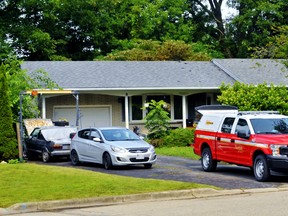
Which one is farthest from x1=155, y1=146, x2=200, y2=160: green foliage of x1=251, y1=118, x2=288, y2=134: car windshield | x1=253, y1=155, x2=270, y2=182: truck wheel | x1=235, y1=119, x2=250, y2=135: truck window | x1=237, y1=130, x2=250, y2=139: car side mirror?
x1=253, y1=155, x2=270, y2=182: truck wheel

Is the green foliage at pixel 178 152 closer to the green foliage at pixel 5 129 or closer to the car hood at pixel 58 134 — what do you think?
the car hood at pixel 58 134

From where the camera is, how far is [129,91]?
34.4 meters

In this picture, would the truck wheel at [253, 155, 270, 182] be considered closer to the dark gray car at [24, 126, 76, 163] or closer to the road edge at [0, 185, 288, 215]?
the road edge at [0, 185, 288, 215]

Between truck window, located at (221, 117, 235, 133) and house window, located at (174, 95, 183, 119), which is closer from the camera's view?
truck window, located at (221, 117, 235, 133)

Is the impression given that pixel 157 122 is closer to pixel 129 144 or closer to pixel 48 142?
pixel 48 142

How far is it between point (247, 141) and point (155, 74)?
732 inches

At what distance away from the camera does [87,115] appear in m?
34.8

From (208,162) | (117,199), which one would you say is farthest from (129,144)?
(117,199)

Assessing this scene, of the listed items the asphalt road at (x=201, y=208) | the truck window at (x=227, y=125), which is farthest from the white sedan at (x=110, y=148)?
the asphalt road at (x=201, y=208)

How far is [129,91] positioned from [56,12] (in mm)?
18679

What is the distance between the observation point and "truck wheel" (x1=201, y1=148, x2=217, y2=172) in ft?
66.7

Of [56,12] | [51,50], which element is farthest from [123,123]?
[56,12]

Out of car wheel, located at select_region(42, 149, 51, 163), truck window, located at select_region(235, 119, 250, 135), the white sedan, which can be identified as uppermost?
truck window, located at select_region(235, 119, 250, 135)

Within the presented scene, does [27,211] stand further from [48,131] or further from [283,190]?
[48,131]
